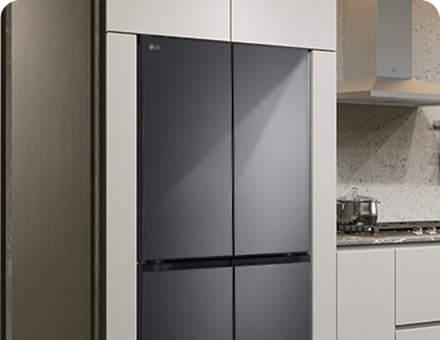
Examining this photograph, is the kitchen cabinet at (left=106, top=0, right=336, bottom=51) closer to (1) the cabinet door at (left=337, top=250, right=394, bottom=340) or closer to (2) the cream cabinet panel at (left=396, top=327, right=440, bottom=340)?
(1) the cabinet door at (left=337, top=250, right=394, bottom=340)

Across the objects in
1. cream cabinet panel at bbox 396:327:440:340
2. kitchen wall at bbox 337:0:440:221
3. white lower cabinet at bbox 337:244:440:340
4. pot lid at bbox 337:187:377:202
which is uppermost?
kitchen wall at bbox 337:0:440:221

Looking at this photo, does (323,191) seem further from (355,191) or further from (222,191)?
(355,191)

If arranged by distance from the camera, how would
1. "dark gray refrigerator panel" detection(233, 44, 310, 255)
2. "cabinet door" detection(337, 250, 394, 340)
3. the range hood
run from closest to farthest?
1. "dark gray refrigerator panel" detection(233, 44, 310, 255)
2. "cabinet door" detection(337, 250, 394, 340)
3. the range hood

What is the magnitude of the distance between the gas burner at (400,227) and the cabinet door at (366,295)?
0.24 m

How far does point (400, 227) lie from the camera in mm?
3721

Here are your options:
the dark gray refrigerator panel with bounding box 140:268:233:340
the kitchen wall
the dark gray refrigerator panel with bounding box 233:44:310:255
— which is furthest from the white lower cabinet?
the kitchen wall

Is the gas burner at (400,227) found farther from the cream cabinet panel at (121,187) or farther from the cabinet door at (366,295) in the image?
the cream cabinet panel at (121,187)

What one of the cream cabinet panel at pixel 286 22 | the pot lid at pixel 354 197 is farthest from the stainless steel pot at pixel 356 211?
the cream cabinet panel at pixel 286 22

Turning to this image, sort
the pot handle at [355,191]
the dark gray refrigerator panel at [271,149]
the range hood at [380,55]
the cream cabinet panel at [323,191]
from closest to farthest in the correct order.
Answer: the dark gray refrigerator panel at [271,149], the cream cabinet panel at [323,191], the range hood at [380,55], the pot handle at [355,191]

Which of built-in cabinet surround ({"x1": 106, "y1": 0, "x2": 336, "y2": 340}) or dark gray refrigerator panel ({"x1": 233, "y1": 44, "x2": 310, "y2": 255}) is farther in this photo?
dark gray refrigerator panel ({"x1": 233, "y1": 44, "x2": 310, "y2": 255})

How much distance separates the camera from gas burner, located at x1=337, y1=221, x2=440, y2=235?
11.2ft

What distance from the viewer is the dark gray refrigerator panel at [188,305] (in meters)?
2.63

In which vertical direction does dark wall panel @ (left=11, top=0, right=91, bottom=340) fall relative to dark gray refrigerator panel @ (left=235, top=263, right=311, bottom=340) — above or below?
above

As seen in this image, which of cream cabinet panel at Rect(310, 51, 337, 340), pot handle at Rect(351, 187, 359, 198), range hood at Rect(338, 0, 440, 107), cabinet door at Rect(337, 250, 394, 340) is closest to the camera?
cream cabinet panel at Rect(310, 51, 337, 340)
